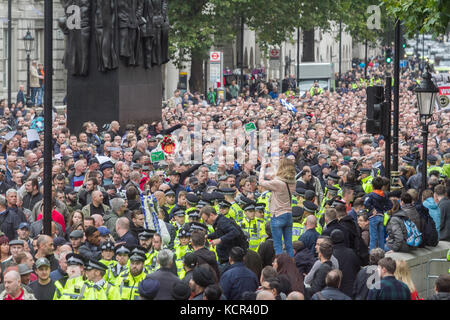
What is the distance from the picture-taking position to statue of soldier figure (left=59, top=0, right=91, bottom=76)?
28219 mm

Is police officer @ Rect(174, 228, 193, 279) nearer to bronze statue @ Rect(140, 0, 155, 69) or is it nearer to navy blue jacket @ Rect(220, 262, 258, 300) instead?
navy blue jacket @ Rect(220, 262, 258, 300)

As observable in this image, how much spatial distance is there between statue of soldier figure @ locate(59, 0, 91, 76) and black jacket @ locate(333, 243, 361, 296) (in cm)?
1663

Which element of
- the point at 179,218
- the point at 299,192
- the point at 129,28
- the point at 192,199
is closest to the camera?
the point at 179,218

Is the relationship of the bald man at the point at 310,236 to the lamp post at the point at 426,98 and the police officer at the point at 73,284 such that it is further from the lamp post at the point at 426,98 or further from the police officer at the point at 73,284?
the lamp post at the point at 426,98

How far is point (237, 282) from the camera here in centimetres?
1132

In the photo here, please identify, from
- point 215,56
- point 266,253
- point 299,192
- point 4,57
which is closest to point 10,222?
point 299,192

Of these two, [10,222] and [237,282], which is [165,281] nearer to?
[237,282]

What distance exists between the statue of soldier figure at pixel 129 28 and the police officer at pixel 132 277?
56.0ft

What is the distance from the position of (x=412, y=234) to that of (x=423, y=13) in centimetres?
485

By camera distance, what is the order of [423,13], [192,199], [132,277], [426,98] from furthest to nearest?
[426,98] → [423,13] → [192,199] → [132,277]

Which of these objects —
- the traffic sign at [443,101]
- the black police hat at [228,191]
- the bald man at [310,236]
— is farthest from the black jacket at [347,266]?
the traffic sign at [443,101]

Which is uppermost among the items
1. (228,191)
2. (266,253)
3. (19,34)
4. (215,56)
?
(19,34)

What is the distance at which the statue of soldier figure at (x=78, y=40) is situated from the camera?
92.6 ft

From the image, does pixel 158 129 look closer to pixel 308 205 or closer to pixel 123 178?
pixel 123 178
